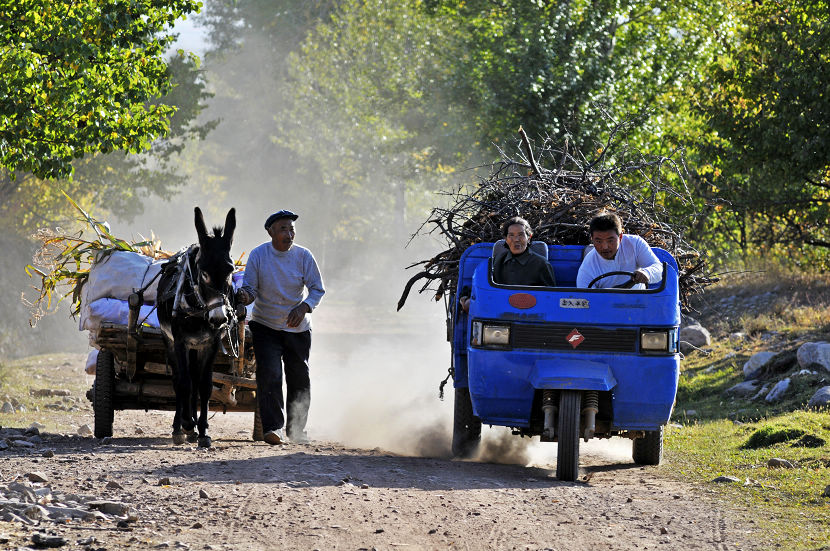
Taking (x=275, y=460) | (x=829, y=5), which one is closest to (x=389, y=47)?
(x=829, y=5)

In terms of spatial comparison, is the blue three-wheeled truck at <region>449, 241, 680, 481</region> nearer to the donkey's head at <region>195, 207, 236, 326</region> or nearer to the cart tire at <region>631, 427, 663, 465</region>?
the cart tire at <region>631, 427, 663, 465</region>

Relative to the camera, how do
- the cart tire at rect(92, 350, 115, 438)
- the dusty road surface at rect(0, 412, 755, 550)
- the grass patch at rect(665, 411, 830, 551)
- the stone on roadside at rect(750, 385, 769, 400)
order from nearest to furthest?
the dusty road surface at rect(0, 412, 755, 550), the grass patch at rect(665, 411, 830, 551), the cart tire at rect(92, 350, 115, 438), the stone on roadside at rect(750, 385, 769, 400)

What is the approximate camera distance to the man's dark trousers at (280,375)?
1038cm

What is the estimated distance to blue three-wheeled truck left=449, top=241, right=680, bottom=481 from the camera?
8367mm

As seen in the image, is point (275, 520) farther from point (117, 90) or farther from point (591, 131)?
point (591, 131)

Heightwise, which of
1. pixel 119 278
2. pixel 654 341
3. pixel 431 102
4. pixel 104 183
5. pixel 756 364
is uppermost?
pixel 431 102

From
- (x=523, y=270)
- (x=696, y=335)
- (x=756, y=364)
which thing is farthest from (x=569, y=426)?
(x=696, y=335)

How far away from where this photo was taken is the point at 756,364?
15.9 metres

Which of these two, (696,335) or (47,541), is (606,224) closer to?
(47,541)

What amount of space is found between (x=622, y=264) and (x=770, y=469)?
2389 millimetres

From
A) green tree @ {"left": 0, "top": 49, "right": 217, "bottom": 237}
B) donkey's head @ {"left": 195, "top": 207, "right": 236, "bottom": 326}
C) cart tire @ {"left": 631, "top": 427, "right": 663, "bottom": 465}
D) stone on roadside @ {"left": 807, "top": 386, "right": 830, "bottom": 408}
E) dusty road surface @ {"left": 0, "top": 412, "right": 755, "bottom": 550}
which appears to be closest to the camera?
dusty road surface @ {"left": 0, "top": 412, "right": 755, "bottom": 550}

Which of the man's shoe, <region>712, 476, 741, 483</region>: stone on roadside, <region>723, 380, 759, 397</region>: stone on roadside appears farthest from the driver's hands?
<region>723, 380, 759, 397</region>: stone on roadside

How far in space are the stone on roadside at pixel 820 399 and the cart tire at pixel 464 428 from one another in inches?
Result: 193

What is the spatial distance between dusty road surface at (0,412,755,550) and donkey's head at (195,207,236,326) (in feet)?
4.50
